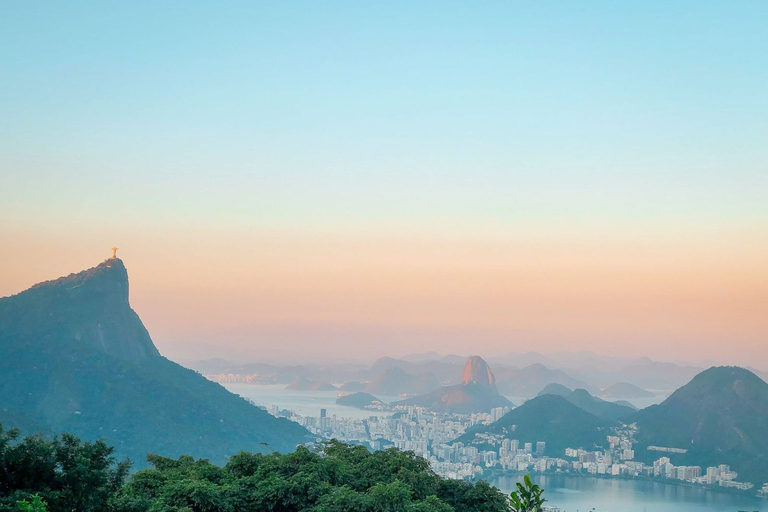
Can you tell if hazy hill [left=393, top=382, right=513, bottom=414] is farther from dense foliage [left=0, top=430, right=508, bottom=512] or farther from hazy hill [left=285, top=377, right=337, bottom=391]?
dense foliage [left=0, top=430, right=508, bottom=512]

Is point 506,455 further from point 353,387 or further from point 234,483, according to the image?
point 353,387

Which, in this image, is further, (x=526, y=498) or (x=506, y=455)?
(x=506, y=455)

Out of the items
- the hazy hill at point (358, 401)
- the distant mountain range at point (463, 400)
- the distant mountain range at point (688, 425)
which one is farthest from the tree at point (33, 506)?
the hazy hill at point (358, 401)

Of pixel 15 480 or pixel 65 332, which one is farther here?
pixel 65 332

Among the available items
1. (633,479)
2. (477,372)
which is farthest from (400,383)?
(633,479)

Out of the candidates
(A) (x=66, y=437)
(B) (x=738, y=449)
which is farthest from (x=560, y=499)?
(A) (x=66, y=437)

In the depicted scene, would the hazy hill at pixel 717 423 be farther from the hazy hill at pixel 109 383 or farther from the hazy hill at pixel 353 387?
the hazy hill at pixel 353 387

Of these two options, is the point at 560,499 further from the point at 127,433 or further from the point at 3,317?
the point at 3,317

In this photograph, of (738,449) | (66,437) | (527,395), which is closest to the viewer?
(66,437)
